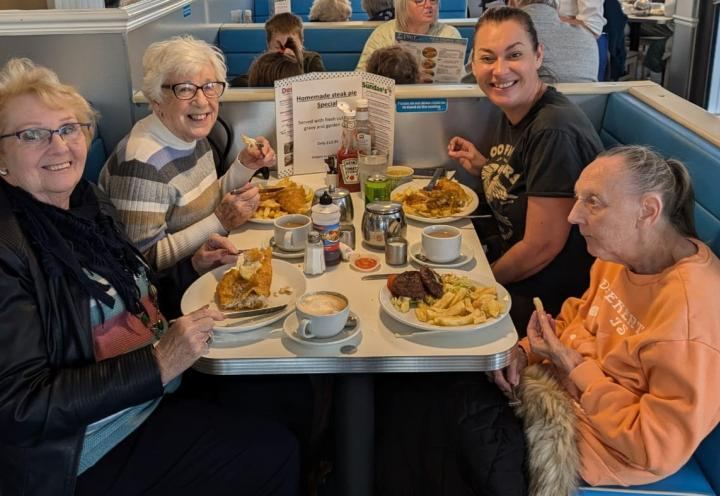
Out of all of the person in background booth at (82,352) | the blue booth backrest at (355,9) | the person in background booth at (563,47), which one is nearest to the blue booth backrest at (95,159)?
the person in background booth at (82,352)

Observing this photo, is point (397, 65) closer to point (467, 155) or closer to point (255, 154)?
point (467, 155)

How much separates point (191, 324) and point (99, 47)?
4.74 feet

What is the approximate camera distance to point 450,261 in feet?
5.82

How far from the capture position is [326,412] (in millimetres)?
2156

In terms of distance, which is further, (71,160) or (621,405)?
(71,160)

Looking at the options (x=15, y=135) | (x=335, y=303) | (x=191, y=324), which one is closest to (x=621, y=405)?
(x=335, y=303)

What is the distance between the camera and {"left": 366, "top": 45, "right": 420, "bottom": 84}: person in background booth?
8.72 feet

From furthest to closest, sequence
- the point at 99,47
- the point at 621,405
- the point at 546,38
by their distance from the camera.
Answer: the point at 546,38 → the point at 99,47 → the point at 621,405

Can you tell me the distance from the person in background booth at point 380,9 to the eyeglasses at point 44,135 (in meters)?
3.40

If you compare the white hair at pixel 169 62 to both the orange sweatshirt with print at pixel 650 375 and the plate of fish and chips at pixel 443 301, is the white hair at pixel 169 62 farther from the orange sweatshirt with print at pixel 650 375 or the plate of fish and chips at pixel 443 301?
the orange sweatshirt with print at pixel 650 375

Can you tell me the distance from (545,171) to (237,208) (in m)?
0.86

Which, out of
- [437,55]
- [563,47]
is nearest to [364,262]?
[437,55]

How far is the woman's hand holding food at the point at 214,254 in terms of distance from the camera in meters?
1.81

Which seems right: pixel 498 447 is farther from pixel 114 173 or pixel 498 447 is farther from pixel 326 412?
pixel 114 173
